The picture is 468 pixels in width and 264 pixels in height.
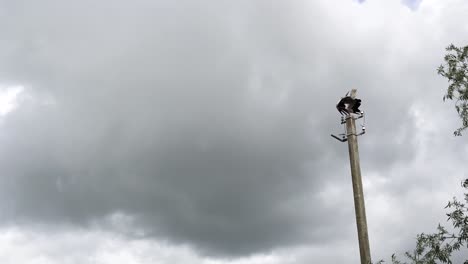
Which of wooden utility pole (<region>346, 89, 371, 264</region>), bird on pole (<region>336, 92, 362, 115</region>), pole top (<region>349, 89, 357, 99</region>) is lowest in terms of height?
wooden utility pole (<region>346, 89, 371, 264</region>)

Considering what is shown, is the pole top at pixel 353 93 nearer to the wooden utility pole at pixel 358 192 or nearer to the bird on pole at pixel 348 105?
the bird on pole at pixel 348 105

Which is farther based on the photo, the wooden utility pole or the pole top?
the pole top

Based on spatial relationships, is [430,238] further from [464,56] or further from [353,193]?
[464,56]

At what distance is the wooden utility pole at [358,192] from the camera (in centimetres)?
1460

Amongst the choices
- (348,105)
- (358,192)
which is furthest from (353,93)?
(358,192)

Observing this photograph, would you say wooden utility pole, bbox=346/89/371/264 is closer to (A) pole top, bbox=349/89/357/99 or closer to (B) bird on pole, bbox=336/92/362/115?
(B) bird on pole, bbox=336/92/362/115

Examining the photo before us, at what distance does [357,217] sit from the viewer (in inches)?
590

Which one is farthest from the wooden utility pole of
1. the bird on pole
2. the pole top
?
the pole top

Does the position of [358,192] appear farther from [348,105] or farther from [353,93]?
[353,93]

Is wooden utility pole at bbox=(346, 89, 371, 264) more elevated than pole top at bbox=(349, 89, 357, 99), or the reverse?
pole top at bbox=(349, 89, 357, 99)

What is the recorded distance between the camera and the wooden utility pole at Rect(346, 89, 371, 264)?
14.6m

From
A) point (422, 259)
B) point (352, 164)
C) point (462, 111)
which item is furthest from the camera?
point (462, 111)

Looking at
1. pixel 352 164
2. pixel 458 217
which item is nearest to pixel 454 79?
pixel 458 217

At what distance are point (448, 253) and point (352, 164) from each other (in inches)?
252
